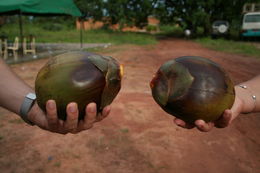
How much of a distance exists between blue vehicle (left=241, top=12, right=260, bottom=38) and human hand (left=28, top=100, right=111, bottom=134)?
18.3 metres

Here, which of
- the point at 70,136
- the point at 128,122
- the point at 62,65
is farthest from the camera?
the point at 128,122

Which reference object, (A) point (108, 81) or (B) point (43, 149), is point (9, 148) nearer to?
(B) point (43, 149)

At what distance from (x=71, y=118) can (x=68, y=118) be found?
23 millimetres

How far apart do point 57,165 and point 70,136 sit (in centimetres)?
66

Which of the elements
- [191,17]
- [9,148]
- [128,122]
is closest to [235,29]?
[191,17]

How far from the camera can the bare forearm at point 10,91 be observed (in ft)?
5.88

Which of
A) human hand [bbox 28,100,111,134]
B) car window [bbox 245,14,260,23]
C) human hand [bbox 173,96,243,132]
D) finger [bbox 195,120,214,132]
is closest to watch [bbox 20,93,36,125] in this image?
human hand [bbox 28,100,111,134]

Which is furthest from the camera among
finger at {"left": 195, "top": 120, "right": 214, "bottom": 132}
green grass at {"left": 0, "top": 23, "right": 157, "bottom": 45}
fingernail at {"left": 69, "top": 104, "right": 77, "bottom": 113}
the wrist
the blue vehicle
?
green grass at {"left": 0, "top": 23, "right": 157, "bottom": 45}

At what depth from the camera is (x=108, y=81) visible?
4.71 ft

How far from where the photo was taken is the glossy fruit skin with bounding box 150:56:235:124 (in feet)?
4.60

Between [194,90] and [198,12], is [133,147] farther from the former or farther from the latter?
[198,12]

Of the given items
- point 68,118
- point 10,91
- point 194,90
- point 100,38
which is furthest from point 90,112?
point 100,38

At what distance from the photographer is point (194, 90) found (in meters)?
1.40

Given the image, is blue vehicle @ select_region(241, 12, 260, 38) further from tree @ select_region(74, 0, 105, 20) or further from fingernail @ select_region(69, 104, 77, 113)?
fingernail @ select_region(69, 104, 77, 113)
